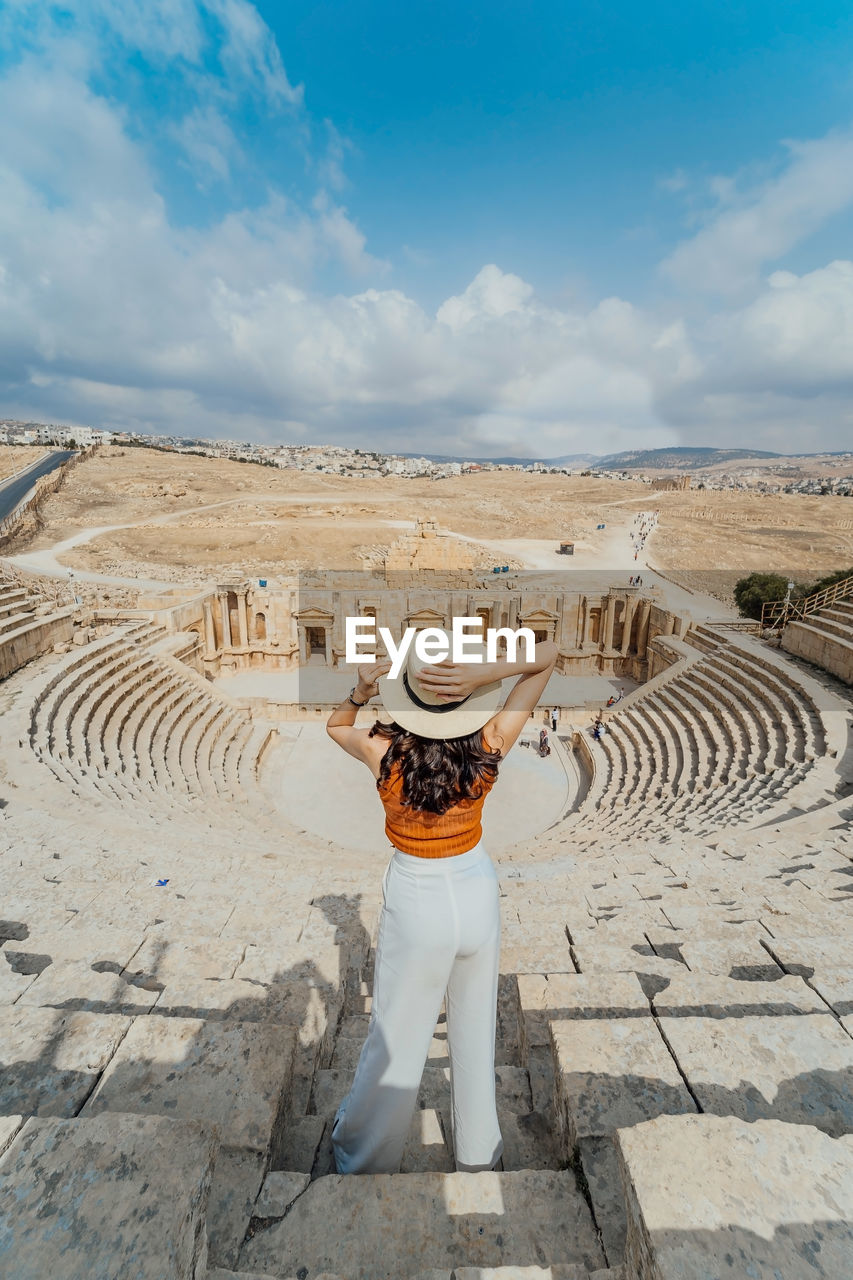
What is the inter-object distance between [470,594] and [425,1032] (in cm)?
2233

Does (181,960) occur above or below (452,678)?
below

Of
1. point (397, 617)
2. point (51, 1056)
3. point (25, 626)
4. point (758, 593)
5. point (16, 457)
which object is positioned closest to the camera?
point (51, 1056)

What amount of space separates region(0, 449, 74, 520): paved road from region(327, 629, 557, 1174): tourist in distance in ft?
165

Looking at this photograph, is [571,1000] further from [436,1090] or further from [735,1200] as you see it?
[735,1200]

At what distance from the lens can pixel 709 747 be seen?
13.8 m

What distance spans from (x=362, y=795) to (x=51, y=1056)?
1130 centimetres

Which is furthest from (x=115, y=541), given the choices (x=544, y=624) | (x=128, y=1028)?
(x=128, y=1028)

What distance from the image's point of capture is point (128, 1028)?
3150 mm

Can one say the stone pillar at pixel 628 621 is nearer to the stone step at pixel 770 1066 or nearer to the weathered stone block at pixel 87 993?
the stone step at pixel 770 1066

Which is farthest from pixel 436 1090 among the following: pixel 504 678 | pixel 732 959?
pixel 504 678

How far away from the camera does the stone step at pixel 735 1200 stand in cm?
176

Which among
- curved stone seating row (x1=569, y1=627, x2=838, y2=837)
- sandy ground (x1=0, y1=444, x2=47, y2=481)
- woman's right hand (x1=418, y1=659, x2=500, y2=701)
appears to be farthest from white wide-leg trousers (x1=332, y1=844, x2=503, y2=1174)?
sandy ground (x1=0, y1=444, x2=47, y2=481)

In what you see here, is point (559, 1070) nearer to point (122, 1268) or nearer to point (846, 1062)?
point (846, 1062)

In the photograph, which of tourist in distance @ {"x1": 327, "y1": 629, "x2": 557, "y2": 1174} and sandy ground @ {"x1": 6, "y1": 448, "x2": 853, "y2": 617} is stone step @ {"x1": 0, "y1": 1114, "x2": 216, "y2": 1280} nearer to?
tourist in distance @ {"x1": 327, "y1": 629, "x2": 557, "y2": 1174}
